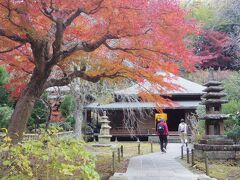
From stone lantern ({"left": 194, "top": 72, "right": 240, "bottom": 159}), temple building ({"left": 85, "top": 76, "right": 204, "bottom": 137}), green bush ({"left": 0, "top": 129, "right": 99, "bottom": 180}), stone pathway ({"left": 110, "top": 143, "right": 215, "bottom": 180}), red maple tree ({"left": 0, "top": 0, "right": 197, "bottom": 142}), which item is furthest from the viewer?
temple building ({"left": 85, "top": 76, "right": 204, "bottom": 137})

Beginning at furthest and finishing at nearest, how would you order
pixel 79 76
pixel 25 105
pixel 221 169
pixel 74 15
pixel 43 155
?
pixel 79 76
pixel 221 169
pixel 25 105
pixel 74 15
pixel 43 155

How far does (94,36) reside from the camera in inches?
480

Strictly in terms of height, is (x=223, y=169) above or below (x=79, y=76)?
below

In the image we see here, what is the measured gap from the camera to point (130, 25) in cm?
1080

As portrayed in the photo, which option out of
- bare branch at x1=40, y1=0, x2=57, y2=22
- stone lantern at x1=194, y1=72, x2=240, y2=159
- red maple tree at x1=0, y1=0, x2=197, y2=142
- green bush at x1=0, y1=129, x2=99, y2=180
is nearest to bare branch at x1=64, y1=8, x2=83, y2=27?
red maple tree at x1=0, y1=0, x2=197, y2=142

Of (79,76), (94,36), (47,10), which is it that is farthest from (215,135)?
(47,10)

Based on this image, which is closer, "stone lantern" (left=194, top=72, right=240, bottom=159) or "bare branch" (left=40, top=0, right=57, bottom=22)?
"bare branch" (left=40, top=0, right=57, bottom=22)

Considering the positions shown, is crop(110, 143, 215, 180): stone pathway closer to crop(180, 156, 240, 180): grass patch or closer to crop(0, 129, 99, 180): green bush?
crop(180, 156, 240, 180): grass patch

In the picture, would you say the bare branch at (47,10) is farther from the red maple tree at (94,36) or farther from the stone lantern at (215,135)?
the stone lantern at (215,135)

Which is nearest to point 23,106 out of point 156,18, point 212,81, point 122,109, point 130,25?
point 130,25

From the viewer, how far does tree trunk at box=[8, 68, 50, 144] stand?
38.2ft

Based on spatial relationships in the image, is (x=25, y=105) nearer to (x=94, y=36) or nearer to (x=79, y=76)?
(x=79, y=76)

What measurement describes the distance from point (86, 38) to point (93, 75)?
2025 mm

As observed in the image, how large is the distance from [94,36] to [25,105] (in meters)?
3.29
